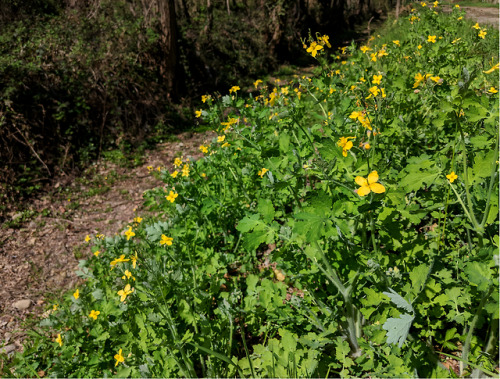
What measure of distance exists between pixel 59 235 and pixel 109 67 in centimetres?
324

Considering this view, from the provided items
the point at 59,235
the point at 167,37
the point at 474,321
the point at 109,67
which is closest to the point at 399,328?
the point at 474,321

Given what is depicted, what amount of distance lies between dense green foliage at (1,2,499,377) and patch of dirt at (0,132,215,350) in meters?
→ 0.88

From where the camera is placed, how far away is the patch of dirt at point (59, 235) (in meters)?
3.62

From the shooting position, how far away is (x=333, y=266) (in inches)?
73.2

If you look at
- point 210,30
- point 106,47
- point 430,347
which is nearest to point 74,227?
point 106,47

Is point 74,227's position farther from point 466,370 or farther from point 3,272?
point 466,370

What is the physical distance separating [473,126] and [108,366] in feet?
9.44

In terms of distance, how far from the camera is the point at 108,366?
233 cm

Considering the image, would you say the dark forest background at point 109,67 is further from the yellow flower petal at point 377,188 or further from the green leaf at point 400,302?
the green leaf at point 400,302

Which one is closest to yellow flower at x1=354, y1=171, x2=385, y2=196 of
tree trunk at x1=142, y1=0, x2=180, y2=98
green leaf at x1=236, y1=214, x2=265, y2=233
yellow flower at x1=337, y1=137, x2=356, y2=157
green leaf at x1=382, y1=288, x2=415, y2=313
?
yellow flower at x1=337, y1=137, x2=356, y2=157

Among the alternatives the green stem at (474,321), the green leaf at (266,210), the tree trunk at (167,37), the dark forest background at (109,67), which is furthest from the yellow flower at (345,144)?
the tree trunk at (167,37)

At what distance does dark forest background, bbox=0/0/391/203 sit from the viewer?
532cm

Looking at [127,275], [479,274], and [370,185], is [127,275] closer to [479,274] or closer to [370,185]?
[370,185]

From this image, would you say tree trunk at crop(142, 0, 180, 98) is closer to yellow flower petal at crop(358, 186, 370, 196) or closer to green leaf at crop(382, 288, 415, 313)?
yellow flower petal at crop(358, 186, 370, 196)
